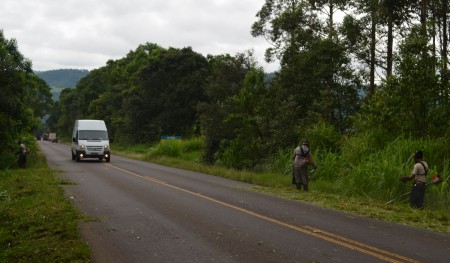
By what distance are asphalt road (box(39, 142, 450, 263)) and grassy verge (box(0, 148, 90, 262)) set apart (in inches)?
13.3

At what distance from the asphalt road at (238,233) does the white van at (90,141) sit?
640 inches

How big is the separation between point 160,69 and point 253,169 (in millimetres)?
28603

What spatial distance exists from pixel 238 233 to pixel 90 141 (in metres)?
22.5

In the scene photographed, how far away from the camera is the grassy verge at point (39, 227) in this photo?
252 inches

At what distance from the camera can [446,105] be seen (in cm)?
1667

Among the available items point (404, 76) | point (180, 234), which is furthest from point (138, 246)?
point (404, 76)

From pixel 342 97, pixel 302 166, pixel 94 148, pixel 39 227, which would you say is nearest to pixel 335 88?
pixel 342 97

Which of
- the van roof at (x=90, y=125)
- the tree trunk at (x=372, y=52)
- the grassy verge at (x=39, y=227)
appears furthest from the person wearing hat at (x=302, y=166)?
the van roof at (x=90, y=125)

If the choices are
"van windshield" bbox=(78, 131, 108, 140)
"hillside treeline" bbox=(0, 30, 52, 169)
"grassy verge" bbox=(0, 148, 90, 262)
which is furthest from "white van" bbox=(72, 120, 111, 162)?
"grassy verge" bbox=(0, 148, 90, 262)

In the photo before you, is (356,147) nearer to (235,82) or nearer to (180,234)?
(180,234)

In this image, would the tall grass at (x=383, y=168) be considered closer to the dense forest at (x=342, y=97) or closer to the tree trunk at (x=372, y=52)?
the dense forest at (x=342, y=97)

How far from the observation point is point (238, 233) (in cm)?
805

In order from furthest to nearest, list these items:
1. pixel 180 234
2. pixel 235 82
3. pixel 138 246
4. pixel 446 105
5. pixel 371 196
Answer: pixel 235 82
pixel 446 105
pixel 371 196
pixel 180 234
pixel 138 246

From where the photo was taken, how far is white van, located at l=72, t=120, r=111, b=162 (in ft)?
93.1
